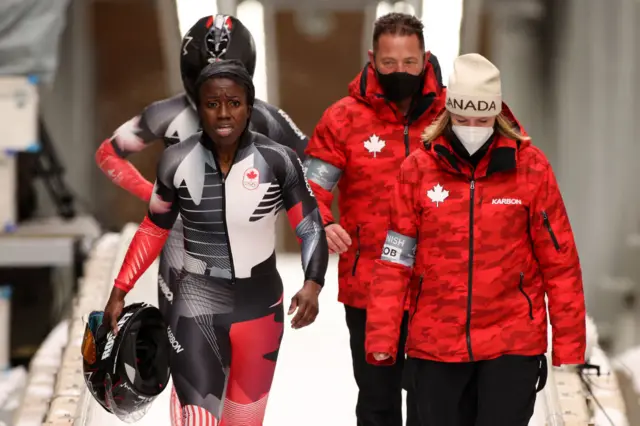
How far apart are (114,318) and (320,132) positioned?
38.0 inches

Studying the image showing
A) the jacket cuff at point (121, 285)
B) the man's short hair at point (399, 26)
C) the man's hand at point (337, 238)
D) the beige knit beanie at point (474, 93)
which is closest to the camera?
the beige knit beanie at point (474, 93)

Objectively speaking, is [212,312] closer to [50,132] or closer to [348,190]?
[348,190]

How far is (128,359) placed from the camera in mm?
4281

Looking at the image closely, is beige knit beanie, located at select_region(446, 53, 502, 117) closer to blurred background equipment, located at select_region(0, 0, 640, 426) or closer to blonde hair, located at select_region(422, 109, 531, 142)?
blonde hair, located at select_region(422, 109, 531, 142)

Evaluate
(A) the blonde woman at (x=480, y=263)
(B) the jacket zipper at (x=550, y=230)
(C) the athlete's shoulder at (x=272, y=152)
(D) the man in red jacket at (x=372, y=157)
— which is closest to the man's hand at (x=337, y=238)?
(D) the man in red jacket at (x=372, y=157)

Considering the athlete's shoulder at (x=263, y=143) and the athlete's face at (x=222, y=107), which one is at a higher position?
the athlete's face at (x=222, y=107)

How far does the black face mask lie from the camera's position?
4.36m

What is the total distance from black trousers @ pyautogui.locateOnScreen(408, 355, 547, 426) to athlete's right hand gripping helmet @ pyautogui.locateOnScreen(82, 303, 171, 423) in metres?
0.85

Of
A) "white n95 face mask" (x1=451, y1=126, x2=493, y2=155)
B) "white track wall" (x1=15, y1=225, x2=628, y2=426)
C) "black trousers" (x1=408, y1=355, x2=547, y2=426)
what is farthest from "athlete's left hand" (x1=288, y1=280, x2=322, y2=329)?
"white track wall" (x1=15, y1=225, x2=628, y2=426)

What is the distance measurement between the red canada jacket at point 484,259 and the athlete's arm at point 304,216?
283 millimetres

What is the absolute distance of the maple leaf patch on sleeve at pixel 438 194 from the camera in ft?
12.7

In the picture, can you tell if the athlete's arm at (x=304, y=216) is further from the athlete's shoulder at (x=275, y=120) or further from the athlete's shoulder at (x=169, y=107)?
the athlete's shoulder at (x=169, y=107)

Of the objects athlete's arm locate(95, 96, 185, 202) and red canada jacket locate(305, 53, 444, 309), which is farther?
athlete's arm locate(95, 96, 185, 202)

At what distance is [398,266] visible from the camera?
12.9ft
